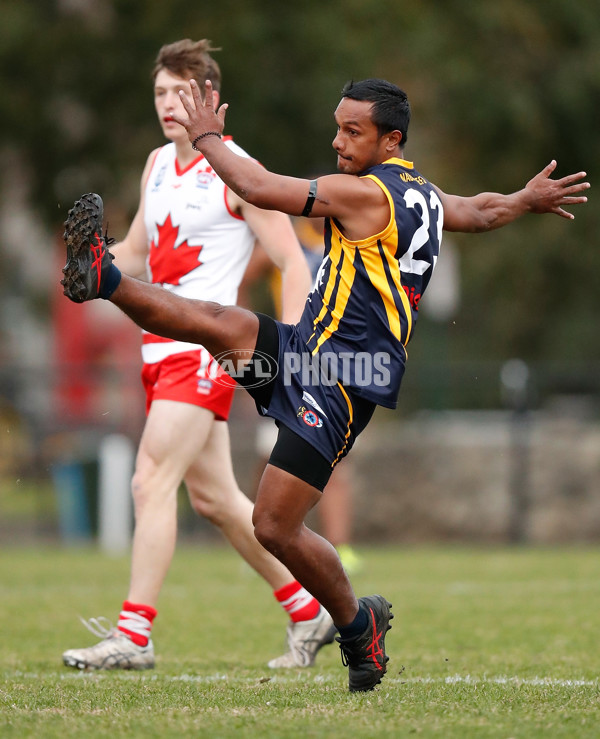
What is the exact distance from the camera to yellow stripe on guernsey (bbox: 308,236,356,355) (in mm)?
4570

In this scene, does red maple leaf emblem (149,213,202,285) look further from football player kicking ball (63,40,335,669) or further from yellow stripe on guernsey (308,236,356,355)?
yellow stripe on guernsey (308,236,356,355)

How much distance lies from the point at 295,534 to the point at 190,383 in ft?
4.68

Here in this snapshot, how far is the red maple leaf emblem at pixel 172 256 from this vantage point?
586 centimetres

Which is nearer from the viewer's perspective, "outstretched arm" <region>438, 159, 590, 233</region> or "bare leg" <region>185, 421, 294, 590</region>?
"outstretched arm" <region>438, 159, 590, 233</region>

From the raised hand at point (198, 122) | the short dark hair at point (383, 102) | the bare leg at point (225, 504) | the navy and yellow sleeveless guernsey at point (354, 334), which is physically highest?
the short dark hair at point (383, 102)

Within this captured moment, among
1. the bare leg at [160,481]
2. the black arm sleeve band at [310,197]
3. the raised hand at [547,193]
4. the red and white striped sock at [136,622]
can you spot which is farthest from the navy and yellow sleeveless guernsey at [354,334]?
the red and white striped sock at [136,622]

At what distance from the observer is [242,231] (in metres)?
5.93

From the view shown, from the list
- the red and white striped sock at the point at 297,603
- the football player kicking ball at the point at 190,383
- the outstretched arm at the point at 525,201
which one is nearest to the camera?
the outstretched arm at the point at 525,201

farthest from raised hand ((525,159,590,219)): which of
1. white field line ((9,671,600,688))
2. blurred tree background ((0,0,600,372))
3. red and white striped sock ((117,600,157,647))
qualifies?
blurred tree background ((0,0,600,372))

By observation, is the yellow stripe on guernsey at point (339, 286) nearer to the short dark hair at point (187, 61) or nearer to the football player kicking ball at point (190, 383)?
the football player kicking ball at point (190, 383)

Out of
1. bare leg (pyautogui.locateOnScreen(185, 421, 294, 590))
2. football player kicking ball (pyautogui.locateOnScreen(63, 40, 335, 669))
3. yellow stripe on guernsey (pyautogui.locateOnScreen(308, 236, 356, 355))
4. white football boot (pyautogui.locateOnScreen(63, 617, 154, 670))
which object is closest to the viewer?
yellow stripe on guernsey (pyautogui.locateOnScreen(308, 236, 356, 355))

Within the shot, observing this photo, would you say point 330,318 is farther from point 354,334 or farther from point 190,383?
point 190,383

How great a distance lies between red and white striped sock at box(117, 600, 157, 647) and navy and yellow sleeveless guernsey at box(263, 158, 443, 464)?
146 cm

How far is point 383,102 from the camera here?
4691mm
